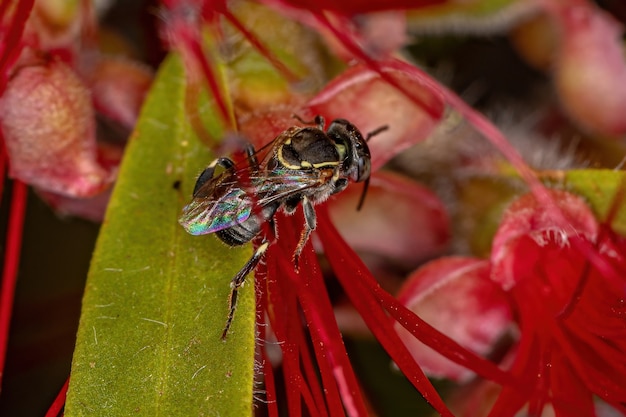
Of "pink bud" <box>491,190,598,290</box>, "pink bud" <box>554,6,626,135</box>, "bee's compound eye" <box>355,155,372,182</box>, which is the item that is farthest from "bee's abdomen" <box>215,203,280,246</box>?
"pink bud" <box>554,6,626,135</box>

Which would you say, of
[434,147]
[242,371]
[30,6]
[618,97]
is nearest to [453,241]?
[434,147]

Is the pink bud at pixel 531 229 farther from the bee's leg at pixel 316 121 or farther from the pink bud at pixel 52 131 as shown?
the pink bud at pixel 52 131

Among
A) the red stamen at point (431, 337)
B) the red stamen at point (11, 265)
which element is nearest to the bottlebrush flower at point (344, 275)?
the red stamen at point (431, 337)

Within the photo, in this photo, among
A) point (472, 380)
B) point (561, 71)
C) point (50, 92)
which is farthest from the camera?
point (561, 71)

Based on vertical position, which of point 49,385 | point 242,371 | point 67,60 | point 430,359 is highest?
point 67,60

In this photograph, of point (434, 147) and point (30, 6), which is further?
point (434, 147)

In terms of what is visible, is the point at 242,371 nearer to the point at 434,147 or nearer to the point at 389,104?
the point at 389,104

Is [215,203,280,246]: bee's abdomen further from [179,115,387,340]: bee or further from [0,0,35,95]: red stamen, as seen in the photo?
[0,0,35,95]: red stamen

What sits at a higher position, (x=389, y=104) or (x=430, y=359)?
(x=389, y=104)
